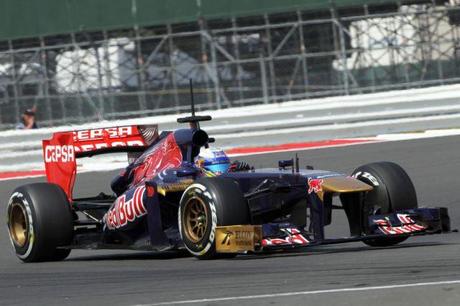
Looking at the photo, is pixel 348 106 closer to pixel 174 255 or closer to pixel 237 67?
pixel 237 67

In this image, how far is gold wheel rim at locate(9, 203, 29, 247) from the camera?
11.5 m

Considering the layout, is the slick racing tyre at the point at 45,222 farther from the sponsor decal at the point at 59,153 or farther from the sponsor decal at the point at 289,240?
the sponsor decal at the point at 289,240

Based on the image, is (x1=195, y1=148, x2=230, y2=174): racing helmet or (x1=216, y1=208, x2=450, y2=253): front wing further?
(x1=195, y1=148, x2=230, y2=174): racing helmet

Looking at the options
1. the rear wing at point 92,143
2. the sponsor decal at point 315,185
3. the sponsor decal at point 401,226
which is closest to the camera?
the sponsor decal at point 315,185

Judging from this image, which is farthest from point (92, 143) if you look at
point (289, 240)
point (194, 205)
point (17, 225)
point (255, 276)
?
point (255, 276)

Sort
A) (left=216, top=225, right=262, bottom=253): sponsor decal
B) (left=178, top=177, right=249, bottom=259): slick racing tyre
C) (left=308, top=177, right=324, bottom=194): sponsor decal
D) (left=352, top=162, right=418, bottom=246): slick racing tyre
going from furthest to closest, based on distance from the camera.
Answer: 1. (left=352, top=162, right=418, bottom=246): slick racing tyre
2. (left=308, top=177, right=324, bottom=194): sponsor decal
3. (left=178, top=177, right=249, bottom=259): slick racing tyre
4. (left=216, top=225, right=262, bottom=253): sponsor decal

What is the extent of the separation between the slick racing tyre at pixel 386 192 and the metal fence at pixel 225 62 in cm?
1550

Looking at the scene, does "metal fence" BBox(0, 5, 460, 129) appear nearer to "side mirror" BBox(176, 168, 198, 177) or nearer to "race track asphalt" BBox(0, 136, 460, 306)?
"race track asphalt" BBox(0, 136, 460, 306)

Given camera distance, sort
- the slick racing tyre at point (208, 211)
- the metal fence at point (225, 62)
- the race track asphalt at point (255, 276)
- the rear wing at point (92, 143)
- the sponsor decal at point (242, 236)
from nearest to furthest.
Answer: the race track asphalt at point (255, 276) → the sponsor decal at point (242, 236) → the slick racing tyre at point (208, 211) → the rear wing at point (92, 143) → the metal fence at point (225, 62)

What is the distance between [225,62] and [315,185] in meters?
18.4

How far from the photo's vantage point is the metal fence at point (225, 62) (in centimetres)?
2716

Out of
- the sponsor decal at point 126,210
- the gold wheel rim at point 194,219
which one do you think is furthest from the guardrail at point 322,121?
the gold wheel rim at point 194,219

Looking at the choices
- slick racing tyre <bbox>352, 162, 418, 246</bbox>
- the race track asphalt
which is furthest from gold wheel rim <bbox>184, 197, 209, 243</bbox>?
slick racing tyre <bbox>352, 162, 418, 246</bbox>

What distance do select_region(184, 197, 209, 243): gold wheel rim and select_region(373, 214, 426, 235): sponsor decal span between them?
4.44 feet
